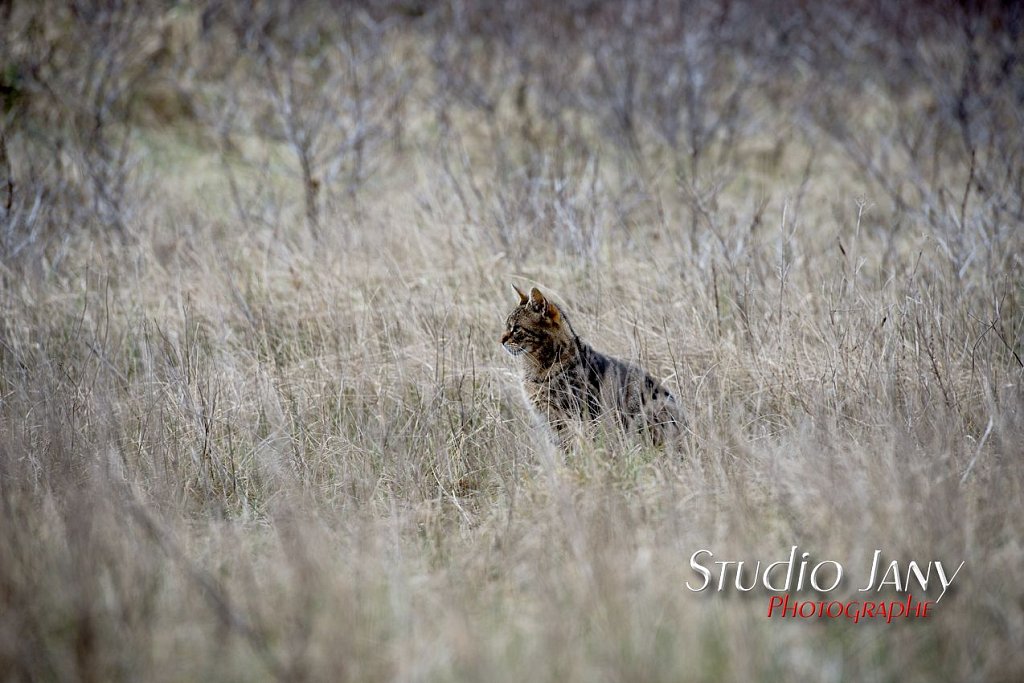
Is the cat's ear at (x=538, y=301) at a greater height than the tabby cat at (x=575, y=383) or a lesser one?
greater

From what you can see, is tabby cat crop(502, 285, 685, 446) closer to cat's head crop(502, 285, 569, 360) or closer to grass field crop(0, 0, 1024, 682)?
cat's head crop(502, 285, 569, 360)

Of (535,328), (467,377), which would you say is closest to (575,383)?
(535,328)

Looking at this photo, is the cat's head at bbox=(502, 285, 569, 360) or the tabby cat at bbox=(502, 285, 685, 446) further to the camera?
the cat's head at bbox=(502, 285, 569, 360)

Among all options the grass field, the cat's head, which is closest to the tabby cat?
the cat's head

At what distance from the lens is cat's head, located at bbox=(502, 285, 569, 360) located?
13.3 ft

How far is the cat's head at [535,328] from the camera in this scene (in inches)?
160

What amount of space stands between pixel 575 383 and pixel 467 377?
24.6 inches

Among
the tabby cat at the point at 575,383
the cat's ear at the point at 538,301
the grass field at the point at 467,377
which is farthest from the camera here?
the cat's ear at the point at 538,301

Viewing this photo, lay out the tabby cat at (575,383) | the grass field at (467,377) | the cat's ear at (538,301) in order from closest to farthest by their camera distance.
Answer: the grass field at (467,377)
the tabby cat at (575,383)
the cat's ear at (538,301)

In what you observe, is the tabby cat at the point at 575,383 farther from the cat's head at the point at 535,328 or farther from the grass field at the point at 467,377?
the grass field at the point at 467,377

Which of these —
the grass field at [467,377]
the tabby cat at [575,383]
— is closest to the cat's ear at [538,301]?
the tabby cat at [575,383]

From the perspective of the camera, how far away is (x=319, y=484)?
356 cm

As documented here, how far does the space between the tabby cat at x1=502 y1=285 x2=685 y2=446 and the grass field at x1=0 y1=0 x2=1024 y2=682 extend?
15 cm

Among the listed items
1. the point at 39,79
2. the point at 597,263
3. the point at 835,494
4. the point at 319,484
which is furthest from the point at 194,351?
the point at 39,79
